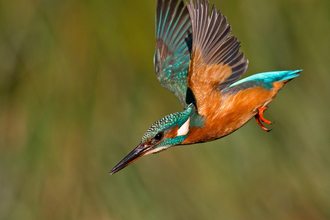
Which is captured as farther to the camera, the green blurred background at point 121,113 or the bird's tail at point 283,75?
the green blurred background at point 121,113

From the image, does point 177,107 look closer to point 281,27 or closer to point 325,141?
point 281,27

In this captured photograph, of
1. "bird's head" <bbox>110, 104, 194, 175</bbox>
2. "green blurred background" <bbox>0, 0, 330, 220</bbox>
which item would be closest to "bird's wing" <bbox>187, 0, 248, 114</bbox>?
"bird's head" <bbox>110, 104, 194, 175</bbox>

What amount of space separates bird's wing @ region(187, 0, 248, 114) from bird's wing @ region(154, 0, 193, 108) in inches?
11.4

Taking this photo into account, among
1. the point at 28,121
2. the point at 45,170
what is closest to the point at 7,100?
the point at 28,121

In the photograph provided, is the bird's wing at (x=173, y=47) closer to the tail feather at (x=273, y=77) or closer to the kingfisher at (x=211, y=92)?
the kingfisher at (x=211, y=92)

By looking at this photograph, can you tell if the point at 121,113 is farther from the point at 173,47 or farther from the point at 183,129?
the point at 183,129

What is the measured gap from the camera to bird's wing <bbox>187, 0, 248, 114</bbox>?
1.38 meters

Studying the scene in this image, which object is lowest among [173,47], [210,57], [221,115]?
[221,115]

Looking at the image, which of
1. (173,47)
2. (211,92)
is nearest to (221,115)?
(211,92)

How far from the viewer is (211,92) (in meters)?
1.53

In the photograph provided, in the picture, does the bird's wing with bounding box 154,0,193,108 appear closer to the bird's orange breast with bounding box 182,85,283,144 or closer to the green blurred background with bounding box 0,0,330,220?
the green blurred background with bounding box 0,0,330,220

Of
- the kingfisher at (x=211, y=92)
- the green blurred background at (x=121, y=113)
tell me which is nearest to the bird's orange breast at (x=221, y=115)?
the kingfisher at (x=211, y=92)

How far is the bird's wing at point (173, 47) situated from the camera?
1865 millimetres

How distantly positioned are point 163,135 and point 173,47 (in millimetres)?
634
